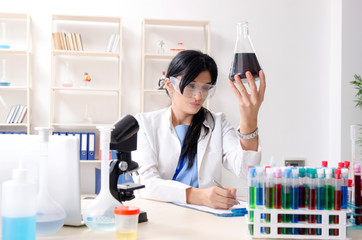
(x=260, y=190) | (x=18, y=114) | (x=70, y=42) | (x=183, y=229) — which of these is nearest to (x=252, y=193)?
(x=260, y=190)

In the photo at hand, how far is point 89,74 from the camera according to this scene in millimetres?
4445

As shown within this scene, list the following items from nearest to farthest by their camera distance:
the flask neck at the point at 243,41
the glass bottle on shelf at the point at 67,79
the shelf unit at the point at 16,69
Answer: the flask neck at the point at 243,41
the glass bottle on shelf at the point at 67,79
the shelf unit at the point at 16,69

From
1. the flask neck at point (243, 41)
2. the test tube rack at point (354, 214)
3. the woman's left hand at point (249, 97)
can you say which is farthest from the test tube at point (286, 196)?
the flask neck at point (243, 41)

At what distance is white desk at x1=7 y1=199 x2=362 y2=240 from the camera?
1.18 meters

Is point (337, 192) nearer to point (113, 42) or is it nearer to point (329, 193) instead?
point (329, 193)

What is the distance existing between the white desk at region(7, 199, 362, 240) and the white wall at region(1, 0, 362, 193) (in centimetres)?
312

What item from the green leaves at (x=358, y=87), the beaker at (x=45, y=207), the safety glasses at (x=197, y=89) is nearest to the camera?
the beaker at (x=45, y=207)

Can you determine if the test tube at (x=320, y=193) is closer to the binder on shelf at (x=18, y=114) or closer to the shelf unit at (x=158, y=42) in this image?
the shelf unit at (x=158, y=42)

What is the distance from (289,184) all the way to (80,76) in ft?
11.9

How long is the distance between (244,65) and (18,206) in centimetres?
92

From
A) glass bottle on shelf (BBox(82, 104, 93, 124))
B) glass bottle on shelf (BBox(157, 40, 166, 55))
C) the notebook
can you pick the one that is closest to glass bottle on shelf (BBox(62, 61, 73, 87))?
glass bottle on shelf (BBox(82, 104, 93, 124))

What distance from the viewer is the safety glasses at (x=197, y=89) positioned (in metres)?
1.97

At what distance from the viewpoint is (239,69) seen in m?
1.52

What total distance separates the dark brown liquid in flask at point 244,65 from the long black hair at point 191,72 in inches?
19.7
